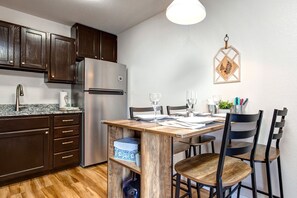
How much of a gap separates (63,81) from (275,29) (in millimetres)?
2876

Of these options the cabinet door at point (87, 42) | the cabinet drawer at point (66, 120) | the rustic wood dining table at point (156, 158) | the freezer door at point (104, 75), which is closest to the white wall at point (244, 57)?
the freezer door at point (104, 75)

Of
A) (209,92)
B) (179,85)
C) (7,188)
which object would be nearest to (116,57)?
(179,85)

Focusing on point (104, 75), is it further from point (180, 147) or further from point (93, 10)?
point (180, 147)

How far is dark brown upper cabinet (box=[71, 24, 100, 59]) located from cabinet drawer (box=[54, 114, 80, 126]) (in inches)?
42.0

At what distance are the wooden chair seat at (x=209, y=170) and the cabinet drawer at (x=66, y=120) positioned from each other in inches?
78.5

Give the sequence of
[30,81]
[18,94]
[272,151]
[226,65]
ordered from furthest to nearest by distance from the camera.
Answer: [30,81] → [18,94] → [226,65] → [272,151]

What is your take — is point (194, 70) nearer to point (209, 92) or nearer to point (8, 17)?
point (209, 92)

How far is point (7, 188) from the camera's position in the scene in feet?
6.73

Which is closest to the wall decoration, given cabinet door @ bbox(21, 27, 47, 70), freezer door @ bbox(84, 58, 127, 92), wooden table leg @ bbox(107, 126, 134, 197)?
wooden table leg @ bbox(107, 126, 134, 197)

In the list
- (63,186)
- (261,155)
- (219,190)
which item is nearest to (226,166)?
(219,190)

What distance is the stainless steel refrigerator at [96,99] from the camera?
2672mm

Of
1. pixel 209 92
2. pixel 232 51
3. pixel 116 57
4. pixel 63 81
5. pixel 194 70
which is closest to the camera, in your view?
pixel 232 51

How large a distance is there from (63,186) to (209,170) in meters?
1.84

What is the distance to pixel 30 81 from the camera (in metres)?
2.75
